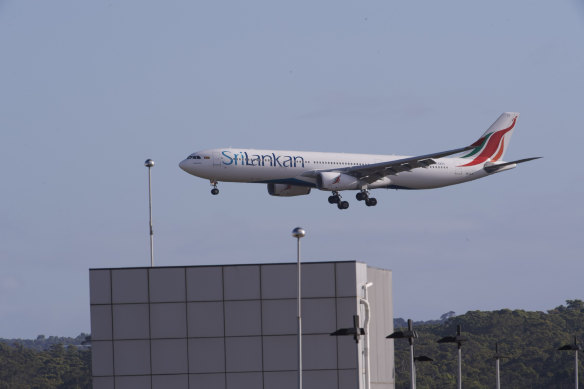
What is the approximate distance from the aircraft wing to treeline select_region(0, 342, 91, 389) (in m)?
84.7

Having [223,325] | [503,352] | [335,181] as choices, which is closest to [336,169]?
[335,181]

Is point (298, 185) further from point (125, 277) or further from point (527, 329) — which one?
point (527, 329)

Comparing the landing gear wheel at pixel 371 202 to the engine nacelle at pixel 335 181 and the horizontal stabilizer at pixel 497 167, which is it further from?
the horizontal stabilizer at pixel 497 167

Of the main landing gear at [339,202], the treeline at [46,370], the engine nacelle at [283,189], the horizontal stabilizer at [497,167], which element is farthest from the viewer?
the treeline at [46,370]

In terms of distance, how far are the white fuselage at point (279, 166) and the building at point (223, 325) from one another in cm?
A: 3280

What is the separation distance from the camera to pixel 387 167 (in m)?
85.2

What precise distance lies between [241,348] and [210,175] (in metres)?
34.2

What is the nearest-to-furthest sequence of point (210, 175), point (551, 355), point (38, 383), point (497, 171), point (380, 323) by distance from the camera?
1. point (380, 323)
2. point (210, 175)
3. point (497, 171)
4. point (551, 355)
5. point (38, 383)

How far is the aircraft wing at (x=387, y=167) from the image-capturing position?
275ft

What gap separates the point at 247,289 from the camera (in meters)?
47.0

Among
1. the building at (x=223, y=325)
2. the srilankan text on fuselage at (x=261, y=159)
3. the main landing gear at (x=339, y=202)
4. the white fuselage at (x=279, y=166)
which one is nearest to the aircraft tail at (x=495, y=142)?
the white fuselage at (x=279, y=166)

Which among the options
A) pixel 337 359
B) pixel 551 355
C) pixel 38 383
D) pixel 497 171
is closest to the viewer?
pixel 337 359

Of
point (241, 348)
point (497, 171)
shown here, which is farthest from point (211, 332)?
point (497, 171)

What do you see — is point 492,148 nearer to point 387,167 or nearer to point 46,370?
point 387,167
